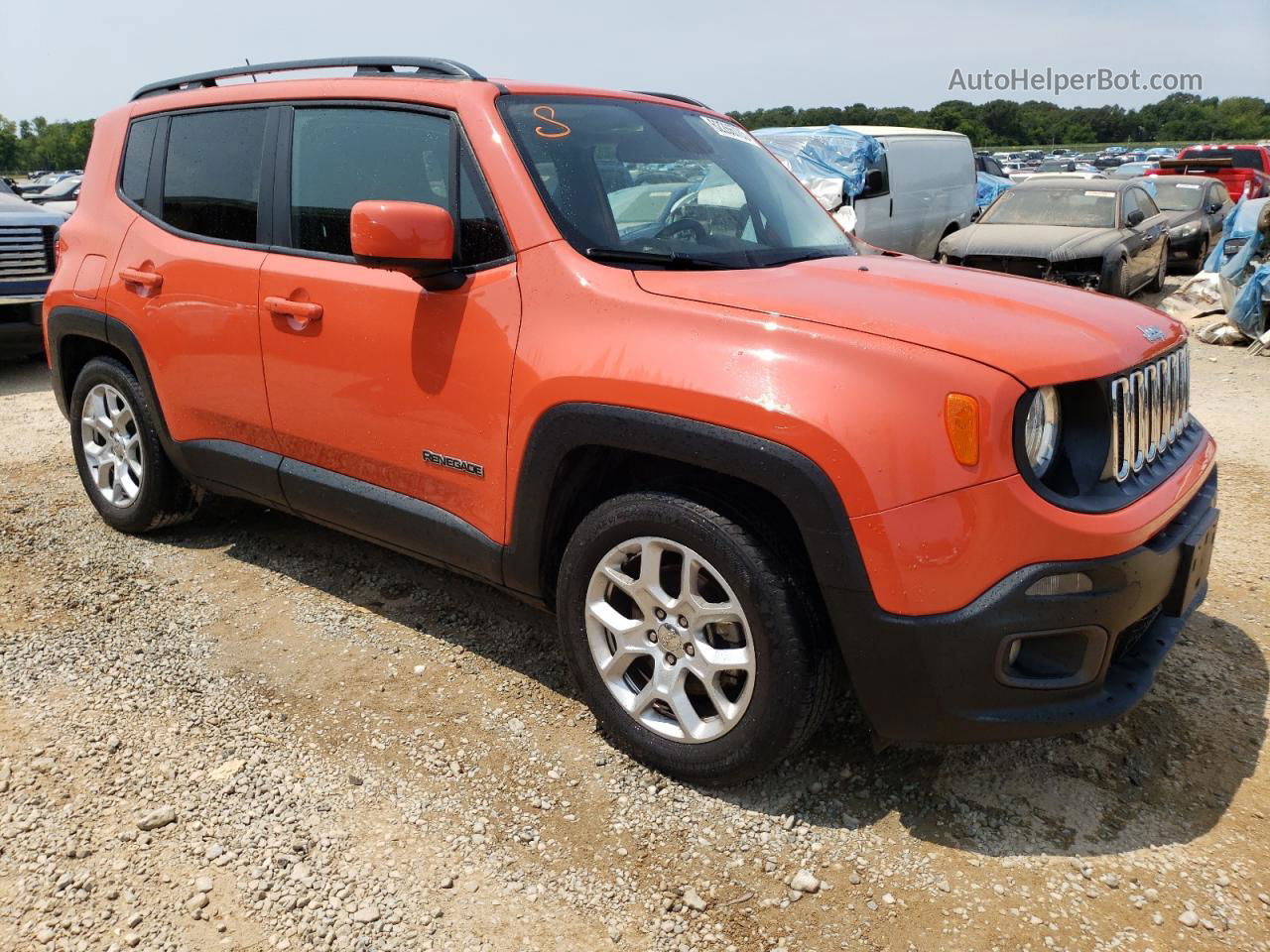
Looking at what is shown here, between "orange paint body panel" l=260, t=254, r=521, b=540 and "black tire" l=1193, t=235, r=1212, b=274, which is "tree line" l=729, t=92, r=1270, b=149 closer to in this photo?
"black tire" l=1193, t=235, r=1212, b=274

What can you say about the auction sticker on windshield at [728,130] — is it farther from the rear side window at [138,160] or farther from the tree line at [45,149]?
the tree line at [45,149]

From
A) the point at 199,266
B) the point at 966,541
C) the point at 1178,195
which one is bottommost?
the point at 966,541

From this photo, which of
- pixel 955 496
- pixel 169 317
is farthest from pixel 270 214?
pixel 955 496

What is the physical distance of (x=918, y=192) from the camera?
13.3m

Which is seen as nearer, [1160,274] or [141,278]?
[141,278]

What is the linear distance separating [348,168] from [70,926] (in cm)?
231

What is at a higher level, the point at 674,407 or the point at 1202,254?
the point at 674,407

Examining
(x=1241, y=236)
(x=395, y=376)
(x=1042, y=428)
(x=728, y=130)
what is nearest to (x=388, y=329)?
(x=395, y=376)

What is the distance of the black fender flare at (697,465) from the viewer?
7.64 feet

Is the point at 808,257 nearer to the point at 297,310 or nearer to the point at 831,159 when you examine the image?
the point at 297,310

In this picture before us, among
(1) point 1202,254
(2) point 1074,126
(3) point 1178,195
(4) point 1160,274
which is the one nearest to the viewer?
(4) point 1160,274

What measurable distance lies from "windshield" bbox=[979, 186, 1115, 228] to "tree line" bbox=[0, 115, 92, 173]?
316 feet

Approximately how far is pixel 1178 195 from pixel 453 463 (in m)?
16.0

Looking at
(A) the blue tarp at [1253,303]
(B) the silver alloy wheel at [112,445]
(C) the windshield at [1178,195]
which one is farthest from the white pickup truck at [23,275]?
(C) the windshield at [1178,195]
